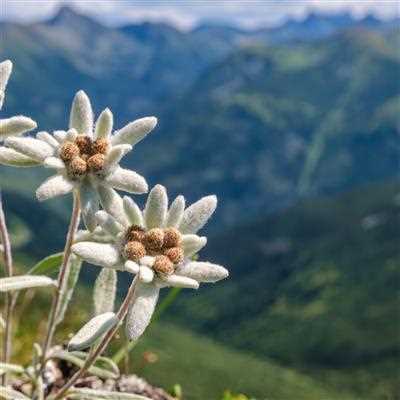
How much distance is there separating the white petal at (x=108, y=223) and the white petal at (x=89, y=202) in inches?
4.9

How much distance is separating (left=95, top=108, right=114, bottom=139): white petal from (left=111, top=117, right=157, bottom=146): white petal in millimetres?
63

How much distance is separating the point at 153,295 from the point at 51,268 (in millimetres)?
1540

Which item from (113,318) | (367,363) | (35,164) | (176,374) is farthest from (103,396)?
(367,363)

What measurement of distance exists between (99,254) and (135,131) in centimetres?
79

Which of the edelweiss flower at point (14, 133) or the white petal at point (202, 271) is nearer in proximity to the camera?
the white petal at point (202, 271)

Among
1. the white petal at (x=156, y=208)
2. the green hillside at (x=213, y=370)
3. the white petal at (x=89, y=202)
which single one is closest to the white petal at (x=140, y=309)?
the white petal at (x=156, y=208)

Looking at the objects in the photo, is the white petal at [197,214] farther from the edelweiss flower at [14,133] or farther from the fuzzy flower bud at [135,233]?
the edelweiss flower at [14,133]

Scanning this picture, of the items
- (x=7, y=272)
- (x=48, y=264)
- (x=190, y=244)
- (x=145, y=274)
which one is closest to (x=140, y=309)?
(x=145, y=274)

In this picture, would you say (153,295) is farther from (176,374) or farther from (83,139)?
(176,374)

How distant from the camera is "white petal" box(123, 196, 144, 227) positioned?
3.95m

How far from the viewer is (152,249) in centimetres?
388

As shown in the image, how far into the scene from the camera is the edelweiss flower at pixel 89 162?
3.95 meters

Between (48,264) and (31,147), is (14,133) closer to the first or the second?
(31,147)

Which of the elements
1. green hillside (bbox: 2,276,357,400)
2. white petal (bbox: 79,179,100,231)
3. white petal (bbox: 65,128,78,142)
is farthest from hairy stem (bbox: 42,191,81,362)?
green hillside (bbox: 2,276,357,400)
